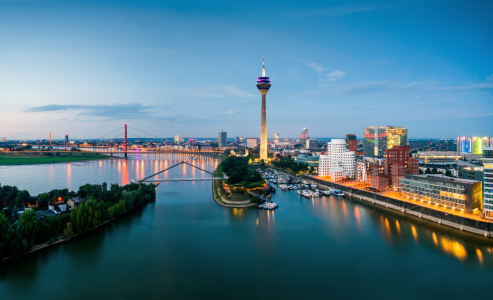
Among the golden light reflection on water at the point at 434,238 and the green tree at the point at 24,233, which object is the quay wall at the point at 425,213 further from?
the green tree at the point at 24,233

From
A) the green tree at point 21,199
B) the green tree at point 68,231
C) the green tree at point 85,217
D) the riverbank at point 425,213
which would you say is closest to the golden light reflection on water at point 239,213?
the green tree at point 85,217

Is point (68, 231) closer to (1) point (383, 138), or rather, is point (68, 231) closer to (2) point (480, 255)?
(2) point (480, 255)

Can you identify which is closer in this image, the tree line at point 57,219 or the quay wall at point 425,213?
the tree line at point 57,219

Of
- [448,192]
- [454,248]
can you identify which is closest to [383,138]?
[448,192]

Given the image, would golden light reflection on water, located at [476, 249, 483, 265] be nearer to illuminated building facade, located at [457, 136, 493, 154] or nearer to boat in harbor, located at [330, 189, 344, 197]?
boat in harbor, located at [330, 189, 344, 197]

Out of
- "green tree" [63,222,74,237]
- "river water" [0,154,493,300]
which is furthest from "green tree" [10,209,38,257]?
"green tree" [63,222,74,237]

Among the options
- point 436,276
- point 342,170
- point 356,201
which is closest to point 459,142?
point 342,170
